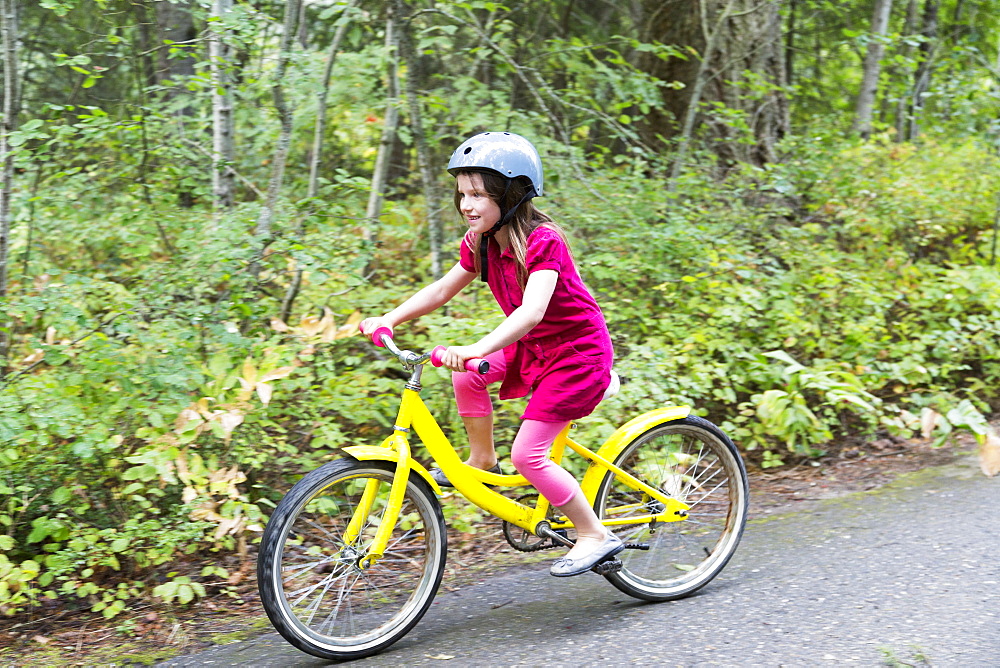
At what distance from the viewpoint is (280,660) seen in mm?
3369

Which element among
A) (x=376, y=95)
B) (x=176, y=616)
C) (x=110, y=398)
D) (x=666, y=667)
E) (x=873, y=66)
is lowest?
(x=176, y=616)

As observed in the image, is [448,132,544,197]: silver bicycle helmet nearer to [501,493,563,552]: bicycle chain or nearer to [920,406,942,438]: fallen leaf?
[501,493,563,552]: bicycle chain

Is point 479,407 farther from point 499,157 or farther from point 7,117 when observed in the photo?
point 7,117

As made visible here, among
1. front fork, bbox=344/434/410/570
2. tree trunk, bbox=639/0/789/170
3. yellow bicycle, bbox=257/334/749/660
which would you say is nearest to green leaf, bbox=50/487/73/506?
yellow bicycle, bbox=257/334/749/660

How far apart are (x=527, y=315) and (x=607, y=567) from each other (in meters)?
1.17

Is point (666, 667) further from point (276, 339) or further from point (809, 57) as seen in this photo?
point (809, 57)

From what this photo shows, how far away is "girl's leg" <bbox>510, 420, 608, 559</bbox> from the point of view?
3506 mm

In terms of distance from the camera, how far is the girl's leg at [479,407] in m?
3.62

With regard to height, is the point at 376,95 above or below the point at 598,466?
above

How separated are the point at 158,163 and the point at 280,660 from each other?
3.99 m

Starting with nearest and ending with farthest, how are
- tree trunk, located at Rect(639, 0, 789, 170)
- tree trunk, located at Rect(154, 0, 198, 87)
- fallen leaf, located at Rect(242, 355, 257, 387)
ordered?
fallen leaf, located at Rect(242, 355, 257, 387) < tree trunk, located at Rect(154, 0, 198, 87) < tree trunk, located at Rect(639, 0, 789, 170)

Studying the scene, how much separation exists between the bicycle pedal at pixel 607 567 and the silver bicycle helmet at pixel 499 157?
1.59 metres

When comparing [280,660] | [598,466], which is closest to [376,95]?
[598,466]

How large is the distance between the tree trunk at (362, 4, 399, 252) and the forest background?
2.0 inches
